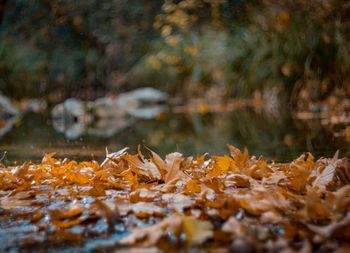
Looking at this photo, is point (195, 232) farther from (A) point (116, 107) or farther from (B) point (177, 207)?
(A) point (116, 107)

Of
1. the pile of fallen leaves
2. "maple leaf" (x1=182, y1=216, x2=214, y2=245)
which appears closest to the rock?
the pile of fallen leaves

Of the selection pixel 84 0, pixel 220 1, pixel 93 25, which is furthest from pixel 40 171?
pixel 93 25

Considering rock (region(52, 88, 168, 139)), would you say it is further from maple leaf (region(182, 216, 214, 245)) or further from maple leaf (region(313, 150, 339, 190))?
maple leaf (region(182, 216, 214, 245))

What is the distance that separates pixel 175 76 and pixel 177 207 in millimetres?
11807

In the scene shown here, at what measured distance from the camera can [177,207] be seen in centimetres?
135

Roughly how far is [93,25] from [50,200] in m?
11.3

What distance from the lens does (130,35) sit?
13.4 meters

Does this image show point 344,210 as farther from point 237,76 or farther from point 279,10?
point 237,76

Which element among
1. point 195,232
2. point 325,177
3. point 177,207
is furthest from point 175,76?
point 195,232

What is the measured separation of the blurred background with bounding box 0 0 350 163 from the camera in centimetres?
439

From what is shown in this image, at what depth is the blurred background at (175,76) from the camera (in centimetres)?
439

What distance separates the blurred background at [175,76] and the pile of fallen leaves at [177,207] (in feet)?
1.83

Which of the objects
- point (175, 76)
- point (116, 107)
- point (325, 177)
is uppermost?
point (325, 177)

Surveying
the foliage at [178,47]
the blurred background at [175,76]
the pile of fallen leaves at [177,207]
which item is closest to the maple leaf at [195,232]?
the pile of fallen leaves at [177,207]
